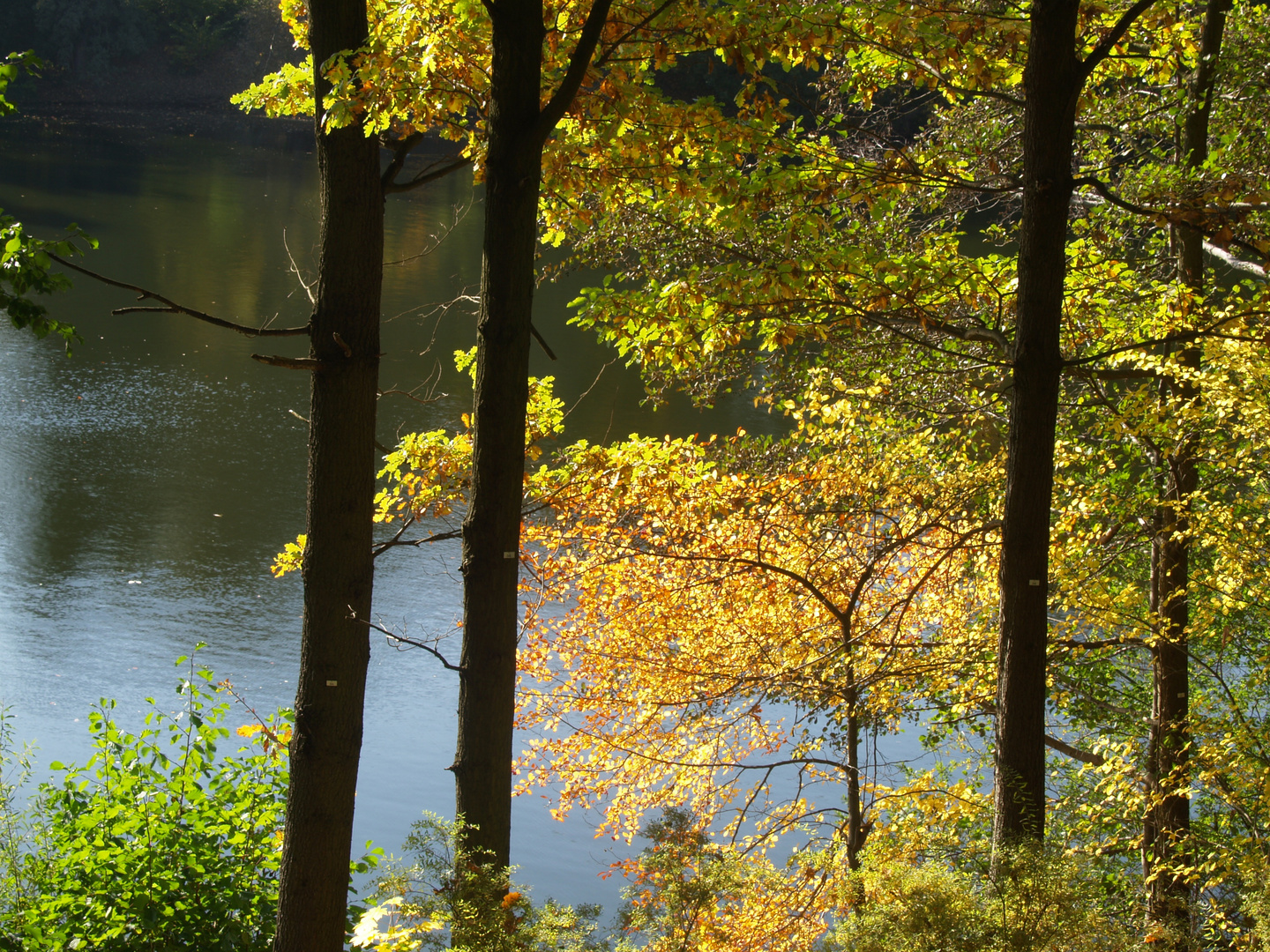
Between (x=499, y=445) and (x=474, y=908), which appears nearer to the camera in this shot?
(x=474, y=908)

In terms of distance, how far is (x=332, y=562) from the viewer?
4.00 metres

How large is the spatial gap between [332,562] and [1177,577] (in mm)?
5681

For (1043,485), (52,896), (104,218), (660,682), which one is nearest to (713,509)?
(660,682)

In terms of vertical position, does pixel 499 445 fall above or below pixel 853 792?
above

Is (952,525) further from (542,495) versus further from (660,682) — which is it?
(542,495)

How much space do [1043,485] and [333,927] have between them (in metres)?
3.22

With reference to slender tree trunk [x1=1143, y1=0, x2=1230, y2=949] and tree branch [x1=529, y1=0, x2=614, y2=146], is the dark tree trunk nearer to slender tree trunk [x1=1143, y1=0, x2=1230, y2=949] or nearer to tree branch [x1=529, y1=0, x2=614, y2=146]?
tree branch [x1=529, y1=0, x2=614, y2=146]

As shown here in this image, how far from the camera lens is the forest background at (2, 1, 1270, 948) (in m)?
4.51

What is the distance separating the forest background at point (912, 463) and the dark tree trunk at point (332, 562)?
32 cm

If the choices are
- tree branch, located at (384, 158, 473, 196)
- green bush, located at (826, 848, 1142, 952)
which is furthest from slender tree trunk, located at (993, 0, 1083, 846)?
tree branch, located at (384, 158, 473, 196)

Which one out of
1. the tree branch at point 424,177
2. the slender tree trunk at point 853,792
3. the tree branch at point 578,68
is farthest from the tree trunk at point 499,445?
the slender tree trunk at point 853,792

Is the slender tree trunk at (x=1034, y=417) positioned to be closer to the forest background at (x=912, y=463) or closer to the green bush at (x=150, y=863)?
the forest background at (x=912, y=463)

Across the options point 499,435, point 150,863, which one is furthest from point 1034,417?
point 150,863

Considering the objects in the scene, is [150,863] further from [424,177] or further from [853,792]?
[853,792]
